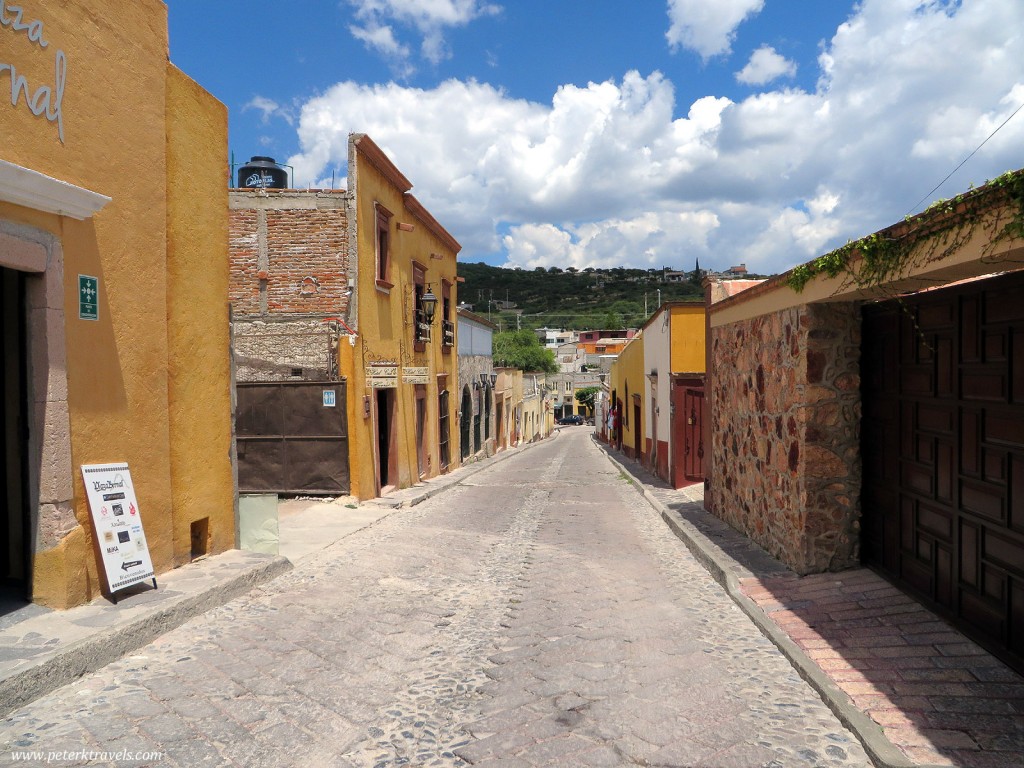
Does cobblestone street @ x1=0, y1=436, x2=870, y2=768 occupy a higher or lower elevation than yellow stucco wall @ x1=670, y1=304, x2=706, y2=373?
lower

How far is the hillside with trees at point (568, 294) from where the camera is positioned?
107 meters

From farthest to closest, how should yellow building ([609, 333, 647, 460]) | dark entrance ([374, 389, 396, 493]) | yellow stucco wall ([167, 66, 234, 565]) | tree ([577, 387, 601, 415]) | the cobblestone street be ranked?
tree ([577, 387, 601, 415]), yellow building ([609, 333, 647, 460]), dark entrance ([374, 389, 396, 493]), yellow stucco wall ([167, 66, 234, 565]), the cobblestone street

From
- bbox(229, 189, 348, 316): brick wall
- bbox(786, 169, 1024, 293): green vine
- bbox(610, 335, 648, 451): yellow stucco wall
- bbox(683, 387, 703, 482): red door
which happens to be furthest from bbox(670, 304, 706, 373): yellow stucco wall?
bbox(786, 169, 1024, 293): green vine

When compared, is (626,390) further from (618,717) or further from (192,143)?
(618,717)

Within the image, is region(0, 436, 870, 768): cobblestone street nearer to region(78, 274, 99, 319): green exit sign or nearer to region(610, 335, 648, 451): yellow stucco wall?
region(78, 274, 99, 319): green exit sign

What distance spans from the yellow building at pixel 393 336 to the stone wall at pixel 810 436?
7.06 metres

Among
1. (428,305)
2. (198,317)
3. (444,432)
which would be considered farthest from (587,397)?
(198,317)

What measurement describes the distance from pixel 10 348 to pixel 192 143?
255 centimetres

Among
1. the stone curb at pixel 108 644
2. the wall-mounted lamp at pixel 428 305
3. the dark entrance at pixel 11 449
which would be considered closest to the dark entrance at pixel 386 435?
the wall-mounted lamp at pixel 428 305

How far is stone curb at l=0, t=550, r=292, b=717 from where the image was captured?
4027 mm

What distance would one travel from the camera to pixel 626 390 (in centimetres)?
2714

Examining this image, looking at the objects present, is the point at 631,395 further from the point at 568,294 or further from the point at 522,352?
the point at 568,294

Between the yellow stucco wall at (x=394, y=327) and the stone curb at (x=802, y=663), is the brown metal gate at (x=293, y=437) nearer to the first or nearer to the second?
the yellow stucco wall at (x=394, y=327)

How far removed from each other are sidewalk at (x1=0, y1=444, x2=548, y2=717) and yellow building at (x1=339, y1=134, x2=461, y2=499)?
15.4ft
